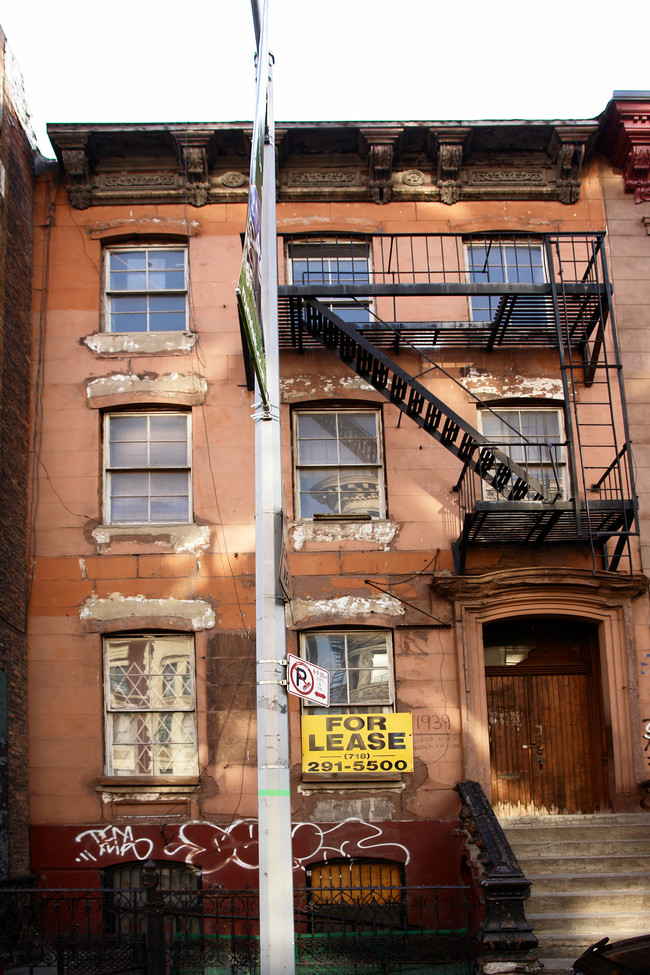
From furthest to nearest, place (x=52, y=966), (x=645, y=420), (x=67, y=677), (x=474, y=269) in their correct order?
(x=474, y=269) → (x=645, y=420) → (x=67, y=677) → (x=52, y=966)

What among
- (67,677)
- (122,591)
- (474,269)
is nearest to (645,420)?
(474,269)

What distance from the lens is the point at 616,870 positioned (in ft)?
38.4

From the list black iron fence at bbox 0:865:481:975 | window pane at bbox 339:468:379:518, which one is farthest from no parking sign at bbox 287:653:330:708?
window pane at bbox 339:468:379:518

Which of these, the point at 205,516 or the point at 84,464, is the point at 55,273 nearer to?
the point at 84,464

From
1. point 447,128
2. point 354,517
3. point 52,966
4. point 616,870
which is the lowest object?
point 52,966

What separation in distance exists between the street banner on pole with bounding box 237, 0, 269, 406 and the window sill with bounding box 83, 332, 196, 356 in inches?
263

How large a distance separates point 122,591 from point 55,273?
506cm

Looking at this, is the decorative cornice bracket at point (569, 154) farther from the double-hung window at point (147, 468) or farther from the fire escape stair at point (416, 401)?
the double-hung window at point (147, 468)

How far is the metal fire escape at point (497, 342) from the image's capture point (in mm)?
13461

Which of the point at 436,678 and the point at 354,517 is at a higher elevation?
the point at 354,517

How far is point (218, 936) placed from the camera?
400 inches

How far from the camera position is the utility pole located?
7043mm

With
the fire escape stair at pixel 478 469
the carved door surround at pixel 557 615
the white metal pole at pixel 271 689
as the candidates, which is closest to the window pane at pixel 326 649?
the carved door surround at pixel 557 615

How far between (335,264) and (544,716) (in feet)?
24.5
